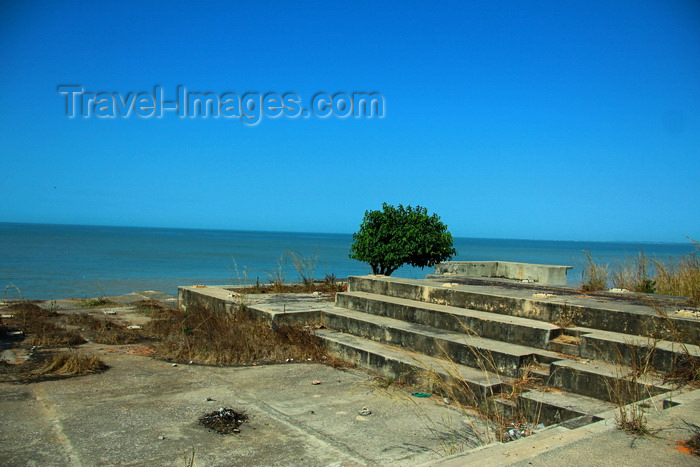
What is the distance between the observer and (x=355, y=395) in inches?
219

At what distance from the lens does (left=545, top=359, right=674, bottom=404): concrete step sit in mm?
4398

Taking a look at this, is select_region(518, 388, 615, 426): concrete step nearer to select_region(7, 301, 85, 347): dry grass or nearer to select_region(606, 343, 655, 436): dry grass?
select_region(606, 343, 655, 436): dry grass

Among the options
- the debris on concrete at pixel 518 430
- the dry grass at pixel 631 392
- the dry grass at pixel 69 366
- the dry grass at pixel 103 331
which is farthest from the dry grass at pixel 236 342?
the dry grass at pixel 631 392

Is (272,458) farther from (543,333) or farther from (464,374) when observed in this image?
(543,333)

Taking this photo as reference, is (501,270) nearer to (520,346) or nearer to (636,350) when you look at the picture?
(520,346)

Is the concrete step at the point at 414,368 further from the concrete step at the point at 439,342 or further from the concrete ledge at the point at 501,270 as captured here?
the concrete ledge at the point at 501,270

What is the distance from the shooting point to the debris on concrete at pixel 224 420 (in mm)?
4461

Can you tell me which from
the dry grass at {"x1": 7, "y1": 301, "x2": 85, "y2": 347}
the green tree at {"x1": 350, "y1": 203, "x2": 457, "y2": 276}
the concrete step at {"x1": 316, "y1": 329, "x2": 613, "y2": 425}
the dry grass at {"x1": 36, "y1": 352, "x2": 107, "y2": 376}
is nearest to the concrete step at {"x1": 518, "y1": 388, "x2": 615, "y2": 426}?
the concrete step at {"x1": 316, "y1": 329, "x2": 613, "y2": 425}

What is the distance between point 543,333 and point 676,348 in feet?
4.29

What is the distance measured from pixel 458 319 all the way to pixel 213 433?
2.94 m

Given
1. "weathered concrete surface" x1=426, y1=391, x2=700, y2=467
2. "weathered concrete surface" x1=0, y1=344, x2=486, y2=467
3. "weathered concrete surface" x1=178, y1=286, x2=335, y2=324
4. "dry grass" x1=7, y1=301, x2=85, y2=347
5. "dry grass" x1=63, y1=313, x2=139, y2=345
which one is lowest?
"weathered concrete surface" x1=0, y1=344, x2=486, y2=467

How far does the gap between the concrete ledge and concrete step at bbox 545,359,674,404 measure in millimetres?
8718

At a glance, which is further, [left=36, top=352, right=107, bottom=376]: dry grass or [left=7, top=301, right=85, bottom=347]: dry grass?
[left=7, top=301, right=85, bottom=347]: dry grass

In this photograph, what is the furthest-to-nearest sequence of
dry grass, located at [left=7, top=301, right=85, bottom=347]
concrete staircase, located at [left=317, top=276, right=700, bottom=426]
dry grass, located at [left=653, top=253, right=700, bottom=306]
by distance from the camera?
1. dry grass, located at [left=653, top=253, right=700, bottom=306]
2. dry grass, located at [left=7, top=301, right=85, bottom=347]
3. concrete staircase, located at [left=317, top=276, right=700, bottom=426]
